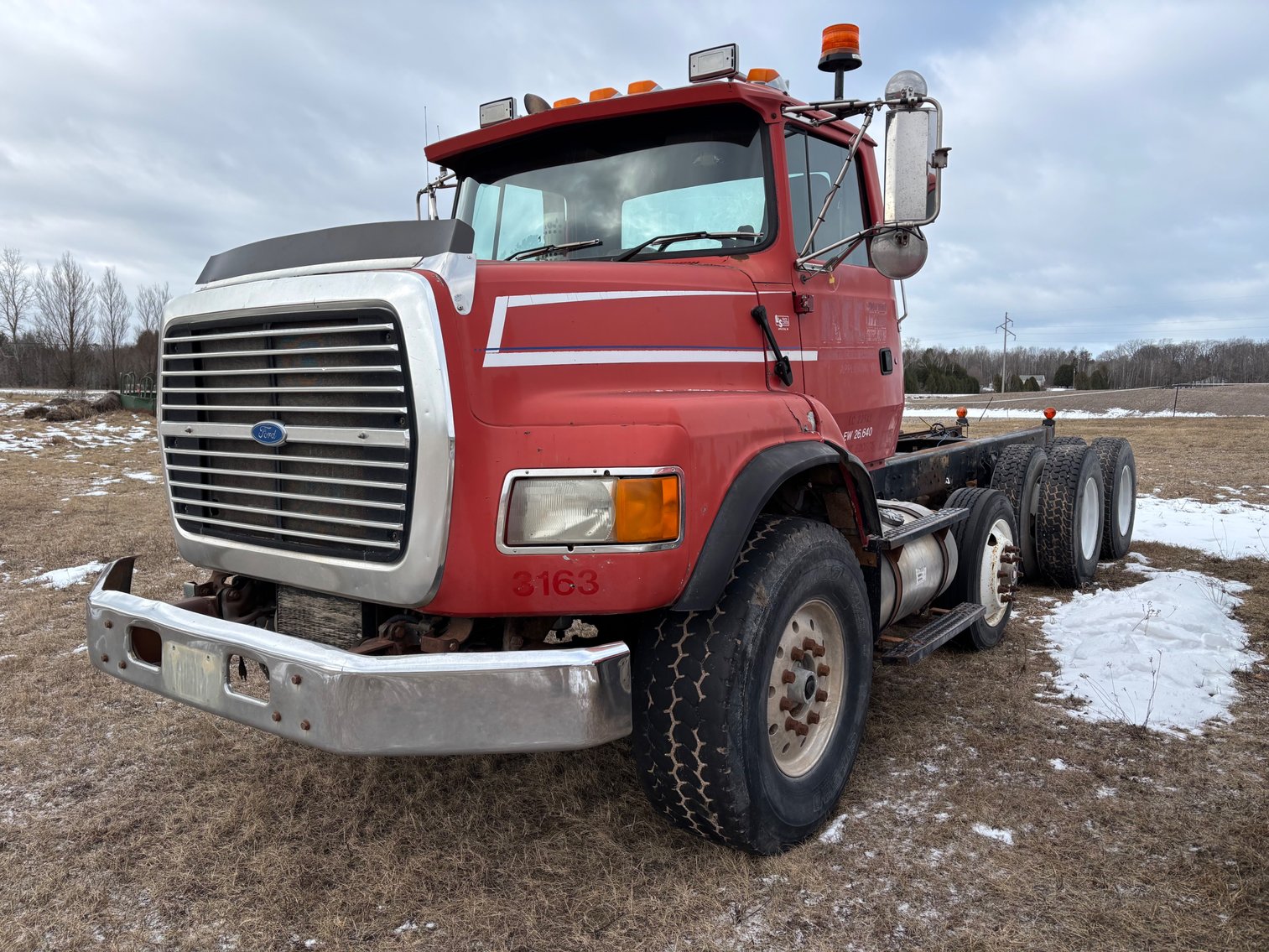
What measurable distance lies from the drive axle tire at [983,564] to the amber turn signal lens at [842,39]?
2454 mm

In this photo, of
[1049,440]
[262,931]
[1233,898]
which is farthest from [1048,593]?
[262,931]

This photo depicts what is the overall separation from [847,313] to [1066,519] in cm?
314

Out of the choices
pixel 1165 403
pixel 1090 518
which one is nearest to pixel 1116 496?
pixel 1090 518

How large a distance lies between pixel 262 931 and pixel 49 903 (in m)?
0.73

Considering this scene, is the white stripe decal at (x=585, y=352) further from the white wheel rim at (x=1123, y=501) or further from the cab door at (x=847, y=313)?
the white wheel rim at (x=1123, y=501)

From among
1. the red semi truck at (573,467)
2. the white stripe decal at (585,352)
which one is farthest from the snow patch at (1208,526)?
the white stripe decal at (585,352)

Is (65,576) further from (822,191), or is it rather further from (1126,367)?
(1126,367)

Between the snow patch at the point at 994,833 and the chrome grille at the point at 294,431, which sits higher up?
the chrome grille at the point at 294,431

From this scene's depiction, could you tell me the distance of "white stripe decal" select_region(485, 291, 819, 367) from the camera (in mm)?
2479

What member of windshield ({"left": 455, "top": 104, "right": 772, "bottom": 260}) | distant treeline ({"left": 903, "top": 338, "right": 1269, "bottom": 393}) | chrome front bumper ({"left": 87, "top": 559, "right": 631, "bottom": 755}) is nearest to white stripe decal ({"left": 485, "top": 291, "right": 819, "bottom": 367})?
windshield ({"left": 455, "top": 104, "right": 772, "bottom": 260})

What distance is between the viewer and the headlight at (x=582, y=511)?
2408 mm

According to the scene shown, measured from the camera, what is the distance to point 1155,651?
15.4 feet

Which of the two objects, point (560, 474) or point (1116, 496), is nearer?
point (560, 474)

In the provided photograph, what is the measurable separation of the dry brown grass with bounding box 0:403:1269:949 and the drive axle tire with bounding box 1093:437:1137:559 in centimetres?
288
